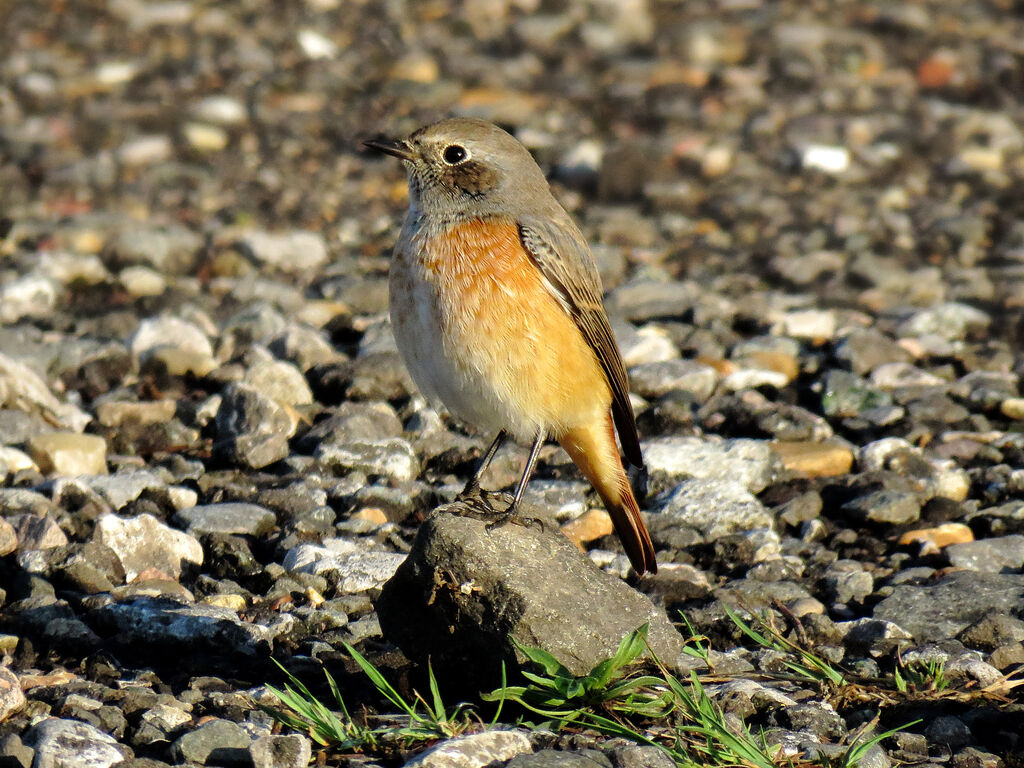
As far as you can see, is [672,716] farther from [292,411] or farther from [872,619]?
[292,411]

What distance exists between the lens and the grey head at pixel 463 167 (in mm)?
5922

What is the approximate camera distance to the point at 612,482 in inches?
231

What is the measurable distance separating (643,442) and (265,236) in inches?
149

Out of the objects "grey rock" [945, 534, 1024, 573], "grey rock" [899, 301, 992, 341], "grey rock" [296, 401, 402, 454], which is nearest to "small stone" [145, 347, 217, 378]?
"grey rock" [296, 401, 402, 454]

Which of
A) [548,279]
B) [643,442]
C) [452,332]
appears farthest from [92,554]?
[643,442]

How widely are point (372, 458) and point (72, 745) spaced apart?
9.56 feet

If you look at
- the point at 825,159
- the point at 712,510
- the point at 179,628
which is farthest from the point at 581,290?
the point at 825,159

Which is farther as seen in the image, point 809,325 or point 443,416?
point 809,325

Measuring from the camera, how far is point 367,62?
1295 cm

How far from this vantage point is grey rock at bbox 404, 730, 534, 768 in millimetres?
4016

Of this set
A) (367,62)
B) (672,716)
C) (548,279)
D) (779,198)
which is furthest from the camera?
(367,62)

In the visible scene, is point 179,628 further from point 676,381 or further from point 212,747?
point 676,381

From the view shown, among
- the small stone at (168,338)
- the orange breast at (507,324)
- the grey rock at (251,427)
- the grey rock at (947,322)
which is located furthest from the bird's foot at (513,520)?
the grey rock at (947,322)

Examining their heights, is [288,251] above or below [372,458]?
below
